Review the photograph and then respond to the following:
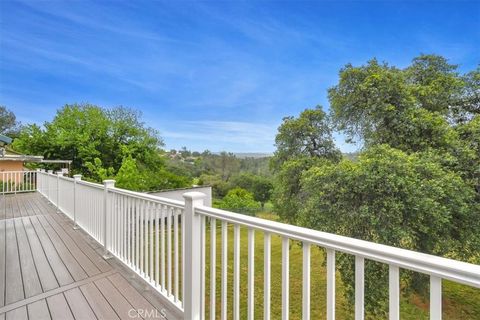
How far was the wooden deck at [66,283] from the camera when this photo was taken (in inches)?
83.4

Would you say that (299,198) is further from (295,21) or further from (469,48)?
(469,48)

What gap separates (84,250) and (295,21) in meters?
12.3

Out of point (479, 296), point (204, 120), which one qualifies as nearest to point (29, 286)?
point (479, 296)

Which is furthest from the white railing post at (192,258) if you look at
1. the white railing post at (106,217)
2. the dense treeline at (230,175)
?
the dense treeline at (230,175)

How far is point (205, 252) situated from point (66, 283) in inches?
60.5

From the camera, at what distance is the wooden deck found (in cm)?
212

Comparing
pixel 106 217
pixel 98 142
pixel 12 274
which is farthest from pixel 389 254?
pixel 98 142

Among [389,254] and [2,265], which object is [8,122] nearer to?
[2,265]

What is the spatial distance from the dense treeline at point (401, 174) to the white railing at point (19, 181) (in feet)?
31.8

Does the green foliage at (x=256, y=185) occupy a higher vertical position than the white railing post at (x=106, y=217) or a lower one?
lower

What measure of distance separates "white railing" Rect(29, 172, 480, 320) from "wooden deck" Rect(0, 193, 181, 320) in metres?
0.14

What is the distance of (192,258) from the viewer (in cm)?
182

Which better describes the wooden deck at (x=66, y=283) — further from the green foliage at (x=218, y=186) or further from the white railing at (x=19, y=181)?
the green foliage at (x=218, y=186)

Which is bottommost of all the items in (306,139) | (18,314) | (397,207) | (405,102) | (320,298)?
(320,298)
